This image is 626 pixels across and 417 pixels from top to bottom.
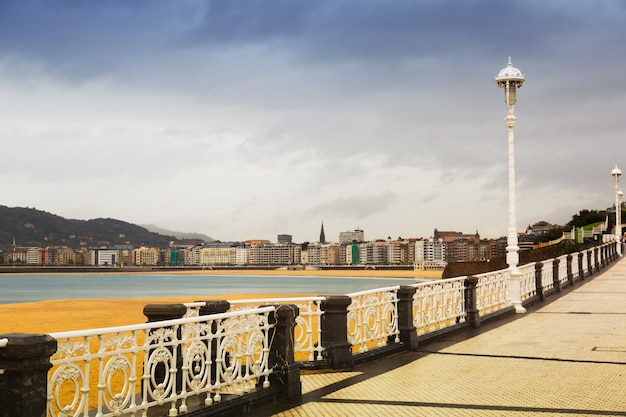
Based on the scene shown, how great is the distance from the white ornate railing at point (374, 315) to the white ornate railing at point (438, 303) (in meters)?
0.52

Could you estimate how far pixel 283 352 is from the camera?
7.91 metres

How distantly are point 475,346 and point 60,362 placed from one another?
313 inches

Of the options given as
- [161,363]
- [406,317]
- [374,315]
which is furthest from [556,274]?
[161,363]

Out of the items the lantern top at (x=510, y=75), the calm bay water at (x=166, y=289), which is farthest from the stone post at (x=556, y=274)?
the calm bay water at (x=166, y=289)

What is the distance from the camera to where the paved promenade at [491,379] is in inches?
282

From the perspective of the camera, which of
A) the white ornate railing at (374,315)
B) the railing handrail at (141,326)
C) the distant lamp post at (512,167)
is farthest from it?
the distant lamp post at (512,167)

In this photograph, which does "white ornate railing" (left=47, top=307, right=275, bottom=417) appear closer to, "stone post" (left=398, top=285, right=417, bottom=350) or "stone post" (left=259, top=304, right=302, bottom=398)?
"stone post" (left=259, top=304, right=302, bottom=398)

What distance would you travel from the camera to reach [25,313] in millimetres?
37094

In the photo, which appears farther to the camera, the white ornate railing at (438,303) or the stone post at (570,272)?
the stone post at (570,272)

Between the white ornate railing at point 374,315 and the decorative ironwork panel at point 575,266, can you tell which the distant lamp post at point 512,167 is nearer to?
the white ornate railing at point 374,315

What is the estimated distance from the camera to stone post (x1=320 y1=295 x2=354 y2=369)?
372 inches

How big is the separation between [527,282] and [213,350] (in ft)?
42.5

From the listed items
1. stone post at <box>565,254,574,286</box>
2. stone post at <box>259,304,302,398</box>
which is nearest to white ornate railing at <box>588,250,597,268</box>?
stone post at <box>565,254,574,286</box>

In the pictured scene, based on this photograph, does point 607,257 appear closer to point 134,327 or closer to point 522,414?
point 522,414
